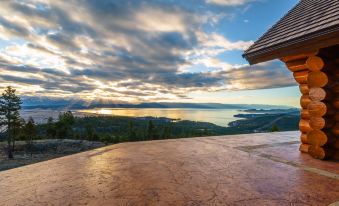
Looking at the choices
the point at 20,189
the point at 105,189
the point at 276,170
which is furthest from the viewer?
the point at 276,170

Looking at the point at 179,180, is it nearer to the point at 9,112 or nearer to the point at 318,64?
the point at 318,64

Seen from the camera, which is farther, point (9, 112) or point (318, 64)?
→ point (9, 112)

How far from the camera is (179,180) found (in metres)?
3.70

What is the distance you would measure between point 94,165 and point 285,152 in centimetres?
428

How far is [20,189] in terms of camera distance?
361 centimetres

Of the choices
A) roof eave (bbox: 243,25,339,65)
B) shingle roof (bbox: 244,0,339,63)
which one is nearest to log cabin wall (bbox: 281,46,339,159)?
roof eave (bbox: 243,25,339,65)

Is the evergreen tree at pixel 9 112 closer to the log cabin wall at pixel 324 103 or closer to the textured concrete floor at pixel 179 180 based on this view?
the textured concrete floor at pixel 179 180

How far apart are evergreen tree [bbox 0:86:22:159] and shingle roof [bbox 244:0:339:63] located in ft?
153

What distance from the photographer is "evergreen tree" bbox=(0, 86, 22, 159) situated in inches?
1667

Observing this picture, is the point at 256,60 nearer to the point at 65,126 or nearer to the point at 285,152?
the point at 285,152

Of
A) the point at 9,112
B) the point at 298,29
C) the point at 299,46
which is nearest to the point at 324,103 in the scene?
the point at 299,46

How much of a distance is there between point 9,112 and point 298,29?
48.2 m

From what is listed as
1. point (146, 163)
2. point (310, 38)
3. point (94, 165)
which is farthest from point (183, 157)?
point (310, 38)

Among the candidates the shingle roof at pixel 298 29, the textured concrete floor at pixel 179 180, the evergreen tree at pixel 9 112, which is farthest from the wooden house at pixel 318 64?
the evergreen tree at pixel 9 112
